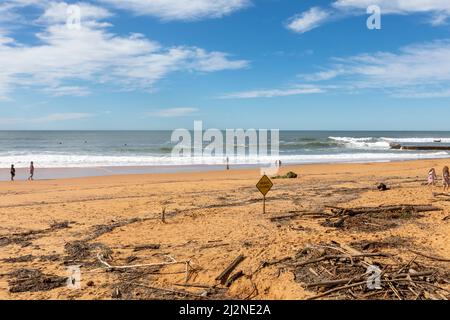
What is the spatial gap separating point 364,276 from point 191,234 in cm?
482

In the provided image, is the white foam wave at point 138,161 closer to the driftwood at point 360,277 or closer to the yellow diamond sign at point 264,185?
the yellow diamond sign at point 264,185

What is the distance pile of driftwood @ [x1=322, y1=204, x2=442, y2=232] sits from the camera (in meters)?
10.5

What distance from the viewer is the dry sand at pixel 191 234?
714cm

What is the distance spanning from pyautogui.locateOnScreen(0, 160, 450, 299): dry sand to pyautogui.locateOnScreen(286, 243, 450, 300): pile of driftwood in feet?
0.95

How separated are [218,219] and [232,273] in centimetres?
461

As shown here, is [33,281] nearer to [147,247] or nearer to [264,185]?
[147,247]

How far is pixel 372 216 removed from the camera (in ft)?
37.2

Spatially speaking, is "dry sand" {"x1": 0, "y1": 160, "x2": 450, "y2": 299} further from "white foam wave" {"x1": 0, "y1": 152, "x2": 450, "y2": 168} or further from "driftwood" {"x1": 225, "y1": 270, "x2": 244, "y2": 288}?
"white foam wave" {"x1": 0, "y1": 152, "x2": 450, "y2": 168}

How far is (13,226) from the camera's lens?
11.6 metres

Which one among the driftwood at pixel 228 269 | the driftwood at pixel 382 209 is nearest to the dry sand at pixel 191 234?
the driftwood at pixel 228 269

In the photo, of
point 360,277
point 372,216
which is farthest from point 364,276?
point 372,216

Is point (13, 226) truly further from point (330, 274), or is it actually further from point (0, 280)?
point (330, 274)

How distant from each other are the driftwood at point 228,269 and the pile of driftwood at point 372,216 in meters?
3.57
